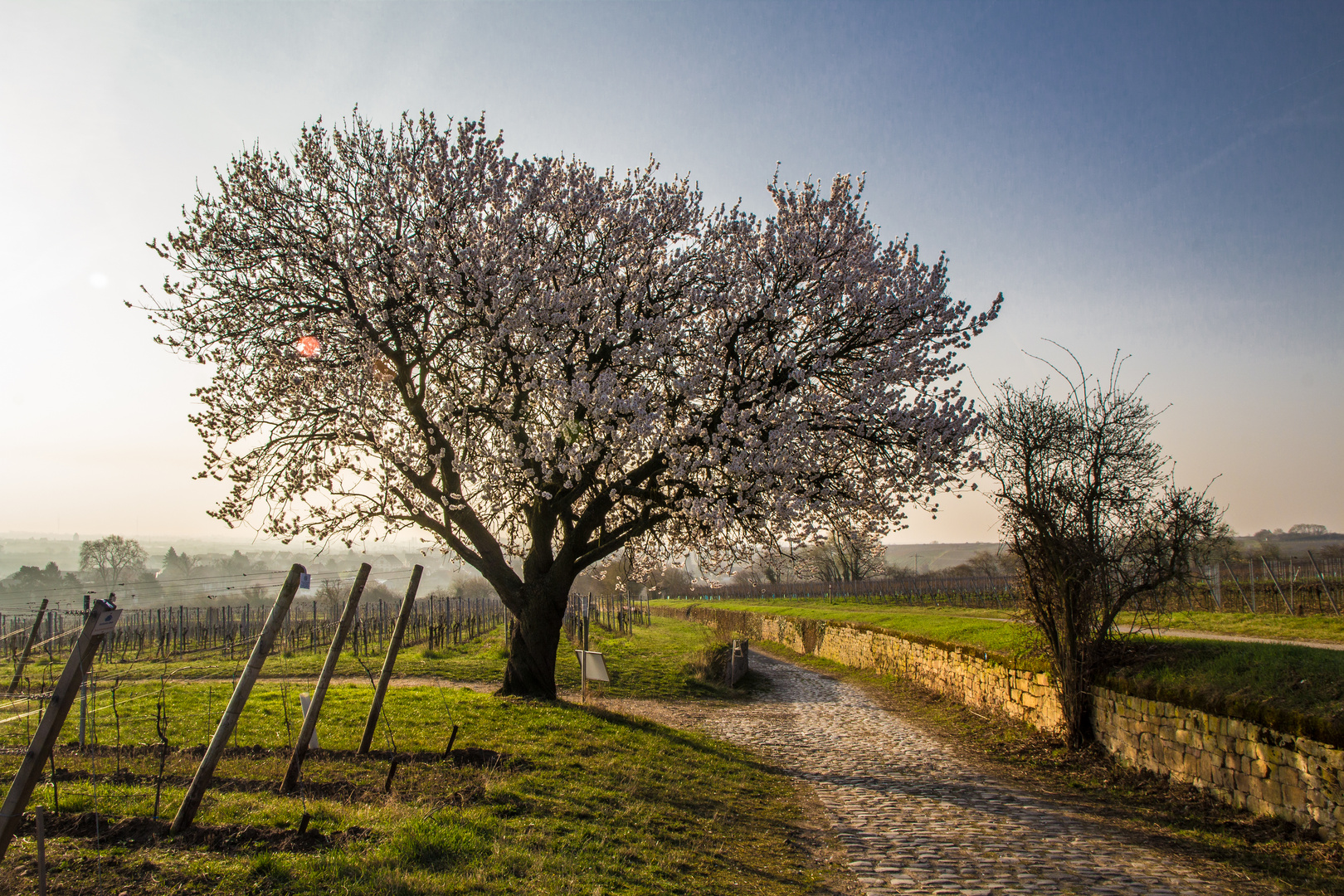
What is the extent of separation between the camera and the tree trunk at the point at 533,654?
14.6 metres

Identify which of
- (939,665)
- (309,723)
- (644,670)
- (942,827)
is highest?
(309,723)

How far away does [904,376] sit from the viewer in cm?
1366

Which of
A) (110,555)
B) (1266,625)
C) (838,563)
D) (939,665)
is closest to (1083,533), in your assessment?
(939,665)

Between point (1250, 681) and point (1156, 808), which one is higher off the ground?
point (1250, 681)

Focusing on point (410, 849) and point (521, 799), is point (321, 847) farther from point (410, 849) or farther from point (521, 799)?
point (521, 799)

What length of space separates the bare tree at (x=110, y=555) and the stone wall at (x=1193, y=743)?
398 feet

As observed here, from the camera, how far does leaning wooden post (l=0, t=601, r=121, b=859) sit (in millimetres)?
4195

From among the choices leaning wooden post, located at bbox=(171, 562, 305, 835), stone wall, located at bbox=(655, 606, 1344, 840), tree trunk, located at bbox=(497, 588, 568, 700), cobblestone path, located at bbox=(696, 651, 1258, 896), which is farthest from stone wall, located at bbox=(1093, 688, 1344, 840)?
tree trunk, located at bbox=(497, 588, 568, 700)

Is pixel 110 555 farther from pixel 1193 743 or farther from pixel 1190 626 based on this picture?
pixel 1193 743

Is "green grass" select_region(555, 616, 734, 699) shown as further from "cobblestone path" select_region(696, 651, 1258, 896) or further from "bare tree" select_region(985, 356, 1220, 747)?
"bare tree" select_region(985, 356, 1220, 747)

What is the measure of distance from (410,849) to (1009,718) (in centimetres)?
1233

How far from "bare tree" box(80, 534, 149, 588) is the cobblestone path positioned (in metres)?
120

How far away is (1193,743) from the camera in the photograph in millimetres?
8805

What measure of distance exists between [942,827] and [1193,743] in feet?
11.4
